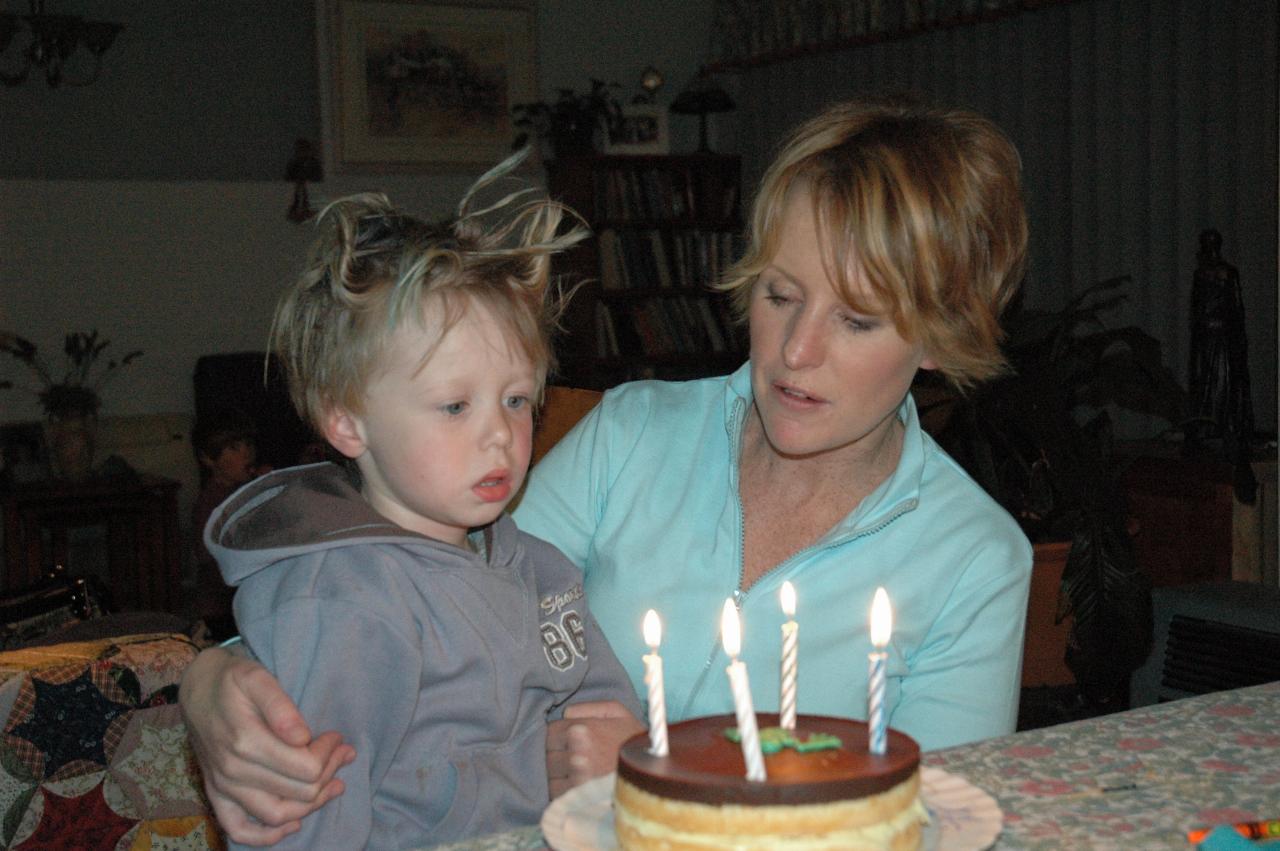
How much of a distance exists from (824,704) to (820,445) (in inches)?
11.0

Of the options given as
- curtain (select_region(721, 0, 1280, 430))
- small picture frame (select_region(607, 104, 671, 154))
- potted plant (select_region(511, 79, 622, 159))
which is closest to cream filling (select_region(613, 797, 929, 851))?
curtain (select_region(721, 0, 1280, 430))

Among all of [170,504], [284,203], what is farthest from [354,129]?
[170,504]

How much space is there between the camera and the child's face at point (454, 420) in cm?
131

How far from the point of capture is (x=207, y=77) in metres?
6.72

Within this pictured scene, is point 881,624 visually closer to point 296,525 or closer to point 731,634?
point 731,634

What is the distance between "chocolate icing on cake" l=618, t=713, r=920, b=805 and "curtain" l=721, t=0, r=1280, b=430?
467 centimetres

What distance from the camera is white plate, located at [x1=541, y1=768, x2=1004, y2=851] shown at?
730 millimetres

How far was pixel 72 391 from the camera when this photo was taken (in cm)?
585

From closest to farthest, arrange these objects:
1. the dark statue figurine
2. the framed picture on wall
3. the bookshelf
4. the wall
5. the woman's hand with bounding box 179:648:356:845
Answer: the woman's hand with bounding box 179:648:356:845 < the dark statue figurine < the wall < the framed picture on wall < the bookshelf

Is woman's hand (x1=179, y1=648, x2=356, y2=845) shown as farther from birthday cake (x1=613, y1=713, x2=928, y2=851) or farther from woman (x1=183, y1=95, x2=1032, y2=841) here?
birthday cake (x1=613, y1=713, x2=928, y2=851)

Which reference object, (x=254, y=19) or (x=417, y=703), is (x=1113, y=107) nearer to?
(x=254, y=19)

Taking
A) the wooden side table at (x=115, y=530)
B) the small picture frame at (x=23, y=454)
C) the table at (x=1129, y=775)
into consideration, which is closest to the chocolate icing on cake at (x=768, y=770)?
the table at (x=1129, y=775)

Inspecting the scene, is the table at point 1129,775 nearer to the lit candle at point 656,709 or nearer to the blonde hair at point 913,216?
the lit candle at point 656,709

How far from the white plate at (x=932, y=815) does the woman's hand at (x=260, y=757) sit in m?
0.33
